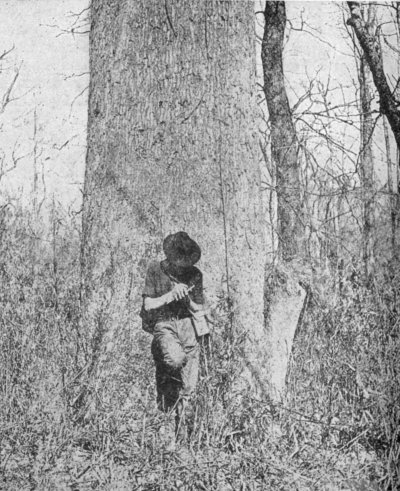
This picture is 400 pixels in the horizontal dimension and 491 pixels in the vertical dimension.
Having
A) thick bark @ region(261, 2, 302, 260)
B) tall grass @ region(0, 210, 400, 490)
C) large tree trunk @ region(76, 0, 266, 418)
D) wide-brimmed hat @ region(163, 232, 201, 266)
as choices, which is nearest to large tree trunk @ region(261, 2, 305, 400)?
thick bark @ region(261, 2, 302, 260)

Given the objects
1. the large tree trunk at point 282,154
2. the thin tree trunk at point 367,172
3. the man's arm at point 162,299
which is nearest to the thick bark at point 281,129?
the large tree trunk at point 282,154

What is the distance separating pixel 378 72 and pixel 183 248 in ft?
10.3

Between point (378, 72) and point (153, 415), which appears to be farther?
point (378, 72)

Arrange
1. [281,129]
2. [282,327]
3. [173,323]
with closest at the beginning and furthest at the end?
[173,323] → [282,327] → [281,129]

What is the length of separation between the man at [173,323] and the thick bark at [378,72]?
2.91m

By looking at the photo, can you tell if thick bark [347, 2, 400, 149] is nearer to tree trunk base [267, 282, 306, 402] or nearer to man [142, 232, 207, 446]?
tree trunk base [267, 282, 306, 402]

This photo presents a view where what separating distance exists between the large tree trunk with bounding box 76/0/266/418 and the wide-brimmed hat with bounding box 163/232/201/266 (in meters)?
0.04

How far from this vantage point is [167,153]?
3033 millimetres

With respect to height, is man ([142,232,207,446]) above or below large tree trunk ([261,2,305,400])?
below

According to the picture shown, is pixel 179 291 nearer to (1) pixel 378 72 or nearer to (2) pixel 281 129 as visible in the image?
(1) pixel 378 72

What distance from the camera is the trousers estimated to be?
2861mm

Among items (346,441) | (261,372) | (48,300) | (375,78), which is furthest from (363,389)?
(375,78)

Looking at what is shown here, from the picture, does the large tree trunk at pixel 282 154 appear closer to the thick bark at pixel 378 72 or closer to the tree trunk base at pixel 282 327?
the tree trunk base at pixel 282 327

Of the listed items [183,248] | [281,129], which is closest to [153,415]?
[183,248]
